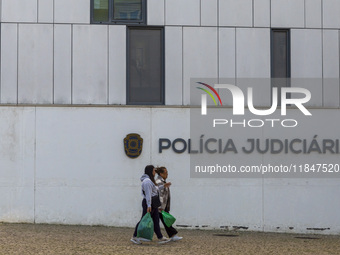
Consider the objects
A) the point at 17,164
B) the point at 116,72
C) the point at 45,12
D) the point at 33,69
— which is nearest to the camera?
the point at 17,164

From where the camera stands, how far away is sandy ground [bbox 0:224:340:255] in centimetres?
1634

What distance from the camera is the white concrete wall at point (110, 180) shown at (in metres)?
20.9

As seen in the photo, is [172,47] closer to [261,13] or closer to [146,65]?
[146,65]

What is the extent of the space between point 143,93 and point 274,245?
227 inches

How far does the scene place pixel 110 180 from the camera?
21.0 metres

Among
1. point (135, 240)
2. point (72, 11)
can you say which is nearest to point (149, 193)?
point (135, 240)

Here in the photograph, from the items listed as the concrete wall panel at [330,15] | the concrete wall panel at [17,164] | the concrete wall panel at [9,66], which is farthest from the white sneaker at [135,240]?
the concrete wall panel at [330,15]

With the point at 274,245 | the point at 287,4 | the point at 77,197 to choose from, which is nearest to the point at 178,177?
the point at 77,197

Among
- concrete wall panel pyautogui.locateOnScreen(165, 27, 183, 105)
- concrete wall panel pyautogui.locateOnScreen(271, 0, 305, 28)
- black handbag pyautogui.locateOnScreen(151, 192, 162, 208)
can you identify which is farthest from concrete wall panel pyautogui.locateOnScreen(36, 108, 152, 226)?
concrete wall panel pyautogui.locateOnScreen(271, 0, 305, 28)

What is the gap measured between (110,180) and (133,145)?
1.08 m

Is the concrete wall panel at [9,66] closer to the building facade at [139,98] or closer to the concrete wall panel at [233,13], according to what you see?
the building facade at [139,98]

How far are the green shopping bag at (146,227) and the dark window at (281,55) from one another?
22.1 ft

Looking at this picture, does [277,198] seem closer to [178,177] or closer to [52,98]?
[178,177]

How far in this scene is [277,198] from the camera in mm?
21500
